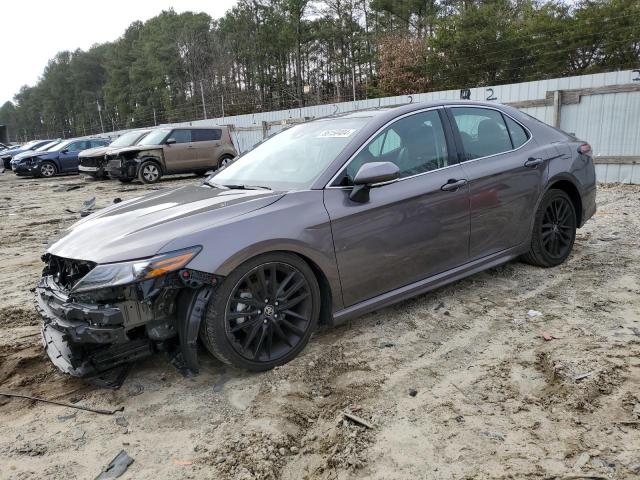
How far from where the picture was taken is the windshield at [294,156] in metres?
3.57

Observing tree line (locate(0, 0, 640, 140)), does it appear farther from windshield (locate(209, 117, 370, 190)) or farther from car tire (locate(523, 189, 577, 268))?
windshield (locate(209, 117, 370, 190))

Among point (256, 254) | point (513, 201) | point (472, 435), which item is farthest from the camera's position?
point (513, 201)

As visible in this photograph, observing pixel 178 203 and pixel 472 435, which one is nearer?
pixel 472 435

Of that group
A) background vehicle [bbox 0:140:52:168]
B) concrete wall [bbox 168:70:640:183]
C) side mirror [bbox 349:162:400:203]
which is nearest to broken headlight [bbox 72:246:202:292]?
side mirror [bbox 349:162:400:203]

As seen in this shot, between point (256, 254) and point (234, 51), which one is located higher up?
point (234, 51)

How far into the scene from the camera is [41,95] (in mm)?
110625

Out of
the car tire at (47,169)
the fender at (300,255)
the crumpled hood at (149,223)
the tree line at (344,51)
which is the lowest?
the car tire at (47,169)

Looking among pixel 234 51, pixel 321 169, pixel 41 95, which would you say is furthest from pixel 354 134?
pixel 41 95

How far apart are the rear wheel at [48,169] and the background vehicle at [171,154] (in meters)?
6.40

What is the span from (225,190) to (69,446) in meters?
1.92

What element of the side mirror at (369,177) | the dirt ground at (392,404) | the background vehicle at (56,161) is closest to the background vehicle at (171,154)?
the background vehicle at (56,161)

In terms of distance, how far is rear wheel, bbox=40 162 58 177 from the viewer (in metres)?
20.3

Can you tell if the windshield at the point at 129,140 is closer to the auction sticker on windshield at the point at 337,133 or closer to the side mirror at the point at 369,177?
the auction sticker on windshield at the point at 337,133

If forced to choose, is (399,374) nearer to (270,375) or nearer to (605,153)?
(270,375)
